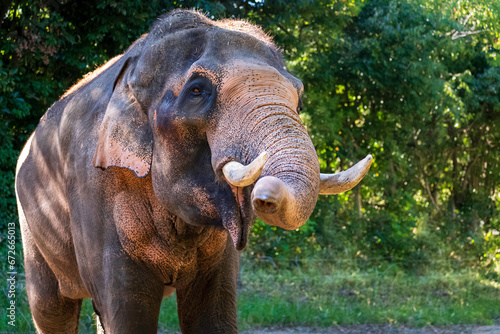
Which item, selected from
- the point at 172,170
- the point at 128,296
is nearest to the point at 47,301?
the point at 128,296

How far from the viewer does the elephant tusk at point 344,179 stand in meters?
2.60

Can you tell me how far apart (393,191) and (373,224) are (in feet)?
5.23

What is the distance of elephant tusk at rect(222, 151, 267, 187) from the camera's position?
91.2 inches

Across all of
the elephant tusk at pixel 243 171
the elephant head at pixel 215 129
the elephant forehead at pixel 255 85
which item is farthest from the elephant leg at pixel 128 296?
the elephant forehead at pixel 255 85

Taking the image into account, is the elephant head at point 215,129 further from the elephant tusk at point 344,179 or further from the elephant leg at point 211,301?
the elephant leg at point 211,301

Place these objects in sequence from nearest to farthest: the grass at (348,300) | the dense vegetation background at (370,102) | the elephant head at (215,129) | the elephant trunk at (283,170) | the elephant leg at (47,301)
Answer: the elephant trunk at (283,170) → the elephant head at (215,129) → the elephant leg at (47,301) → the grass at (348,300) → the dense vegetation background at (370,102)

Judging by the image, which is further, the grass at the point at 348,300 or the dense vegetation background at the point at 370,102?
the dense vegetation background at the point at 370,102

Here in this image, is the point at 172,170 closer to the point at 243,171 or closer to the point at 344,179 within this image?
the point at 243,171

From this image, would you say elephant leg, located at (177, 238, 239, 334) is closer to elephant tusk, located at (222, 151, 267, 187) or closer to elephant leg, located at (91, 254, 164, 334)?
elephant leg, located at (91, 254, 164, 334)

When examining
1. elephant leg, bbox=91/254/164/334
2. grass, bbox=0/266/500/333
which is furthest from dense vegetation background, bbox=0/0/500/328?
elephant leg, bbox=91/254/164/334

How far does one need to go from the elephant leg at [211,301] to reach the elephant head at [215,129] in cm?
63

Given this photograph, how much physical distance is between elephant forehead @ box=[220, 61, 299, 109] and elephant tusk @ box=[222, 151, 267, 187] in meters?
0.31

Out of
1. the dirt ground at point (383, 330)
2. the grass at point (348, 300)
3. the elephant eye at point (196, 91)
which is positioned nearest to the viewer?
the elephant eye at point (196, 91)

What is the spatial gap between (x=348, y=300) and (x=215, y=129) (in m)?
6.92
